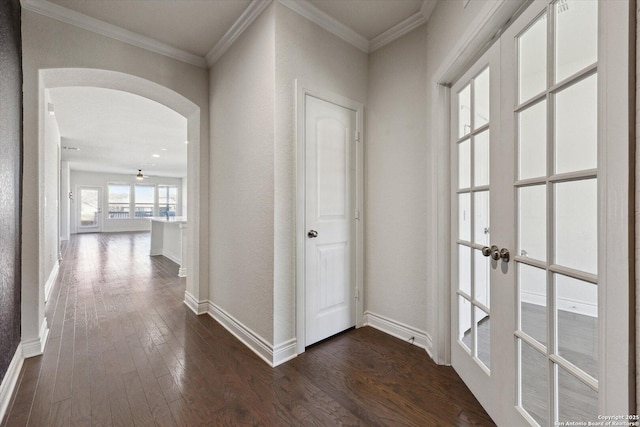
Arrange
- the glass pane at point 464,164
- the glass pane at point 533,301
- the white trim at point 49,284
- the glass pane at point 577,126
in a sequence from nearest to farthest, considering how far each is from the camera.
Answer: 1. the glass pane at point 577,126
2. the glass pane at point 533,301
3. the glass pane at point 464,164
4. the white trim at point 49,284

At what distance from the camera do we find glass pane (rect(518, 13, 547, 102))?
116cm

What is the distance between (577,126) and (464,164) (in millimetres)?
838

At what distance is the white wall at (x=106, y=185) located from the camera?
11.4 m

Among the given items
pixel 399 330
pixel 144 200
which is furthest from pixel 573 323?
pixel 144 200

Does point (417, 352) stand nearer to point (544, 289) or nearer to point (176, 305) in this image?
point (544, 289)

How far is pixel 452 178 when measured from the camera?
1.97 m

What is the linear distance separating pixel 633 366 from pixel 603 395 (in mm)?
143

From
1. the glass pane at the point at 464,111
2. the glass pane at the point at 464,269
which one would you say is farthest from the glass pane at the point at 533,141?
the glass pane at the point at 464,269

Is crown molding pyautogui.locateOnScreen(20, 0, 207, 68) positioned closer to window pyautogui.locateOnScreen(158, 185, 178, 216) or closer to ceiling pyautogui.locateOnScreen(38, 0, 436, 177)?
ceiling pyautogui.locateOnScreen(38, 0, 436, 177)

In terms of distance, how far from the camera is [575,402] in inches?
50.9

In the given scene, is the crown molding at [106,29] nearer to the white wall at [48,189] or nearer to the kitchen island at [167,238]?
the white wall at [48,189]

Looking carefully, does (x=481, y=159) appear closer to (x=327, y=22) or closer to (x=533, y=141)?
(x=533, y=141)

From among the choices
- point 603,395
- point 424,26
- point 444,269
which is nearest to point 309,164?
point 444,269

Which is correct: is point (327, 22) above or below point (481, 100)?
above
